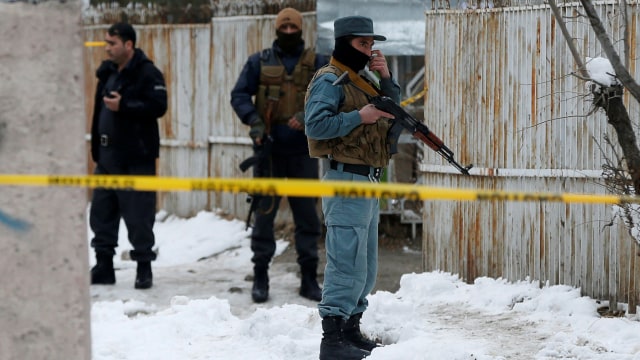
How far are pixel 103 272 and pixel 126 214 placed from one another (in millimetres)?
536

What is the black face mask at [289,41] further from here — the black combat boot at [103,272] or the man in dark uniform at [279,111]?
the black combat boot at [103,272]

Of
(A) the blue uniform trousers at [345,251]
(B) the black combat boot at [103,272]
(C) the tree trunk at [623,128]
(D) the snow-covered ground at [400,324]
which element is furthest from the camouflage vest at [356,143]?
(B) the black combat boot at [103,272]

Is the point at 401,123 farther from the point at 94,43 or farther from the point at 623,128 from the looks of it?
the point at 94,43

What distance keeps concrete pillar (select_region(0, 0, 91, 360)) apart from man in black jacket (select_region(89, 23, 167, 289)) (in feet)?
15.1

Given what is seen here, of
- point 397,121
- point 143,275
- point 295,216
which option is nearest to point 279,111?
point 295,216

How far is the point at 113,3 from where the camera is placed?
1157cm

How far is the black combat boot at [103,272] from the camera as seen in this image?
806cm

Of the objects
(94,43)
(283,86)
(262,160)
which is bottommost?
(262,160)

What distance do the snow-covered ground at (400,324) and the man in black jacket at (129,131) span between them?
313 mm

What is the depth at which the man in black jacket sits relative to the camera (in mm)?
7828

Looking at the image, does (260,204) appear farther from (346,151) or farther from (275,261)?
(346,151)

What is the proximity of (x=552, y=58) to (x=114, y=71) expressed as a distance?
349cm

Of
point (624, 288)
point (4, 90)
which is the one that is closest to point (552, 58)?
point (624, 288)

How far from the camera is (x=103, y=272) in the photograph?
318 inches
